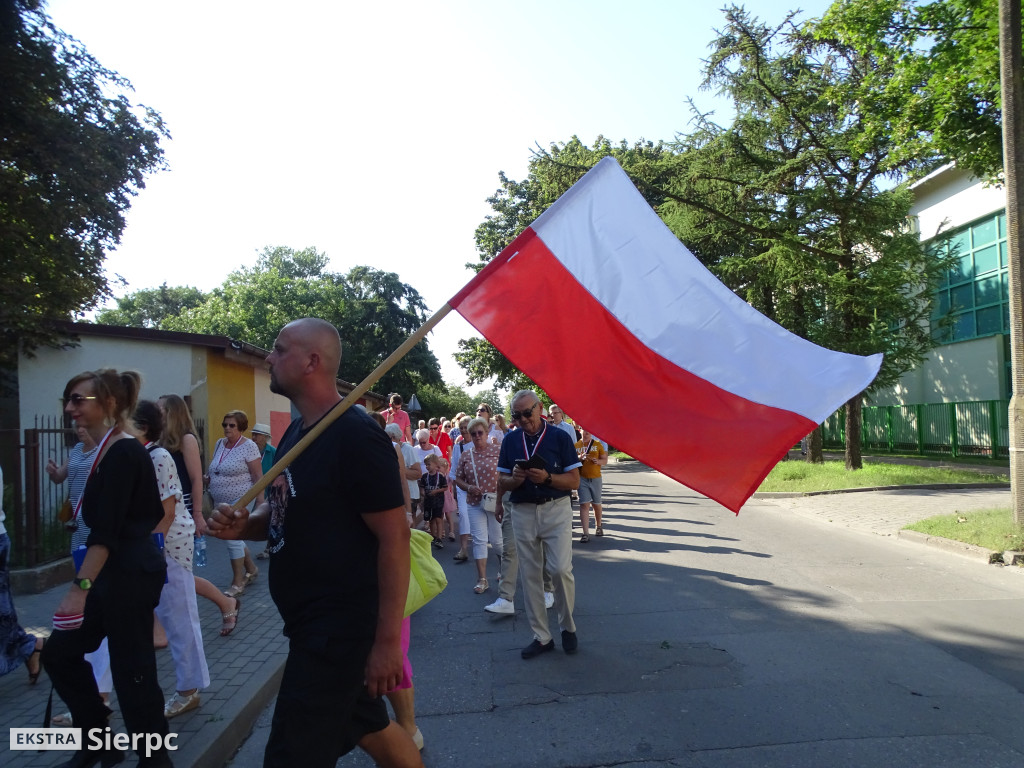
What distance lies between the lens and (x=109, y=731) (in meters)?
3.86

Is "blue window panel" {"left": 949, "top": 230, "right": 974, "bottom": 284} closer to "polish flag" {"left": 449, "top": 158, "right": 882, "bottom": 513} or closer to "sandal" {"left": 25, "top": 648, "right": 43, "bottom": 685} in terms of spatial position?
"polish flag" {"left": 449, "top": 158, "right": 882, "bottom": 513}

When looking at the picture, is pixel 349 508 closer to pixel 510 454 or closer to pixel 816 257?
pixel 510 454

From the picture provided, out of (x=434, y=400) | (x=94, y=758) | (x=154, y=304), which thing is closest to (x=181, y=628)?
(x=94, y=758)

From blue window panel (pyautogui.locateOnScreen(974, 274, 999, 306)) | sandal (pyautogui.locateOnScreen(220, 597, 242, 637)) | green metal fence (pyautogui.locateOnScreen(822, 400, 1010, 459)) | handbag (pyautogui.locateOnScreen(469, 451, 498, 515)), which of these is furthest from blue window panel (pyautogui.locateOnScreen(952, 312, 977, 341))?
sandal (pyautogui.locateOnScreen(220, 597, 242, 637))

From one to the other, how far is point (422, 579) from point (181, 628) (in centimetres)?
192

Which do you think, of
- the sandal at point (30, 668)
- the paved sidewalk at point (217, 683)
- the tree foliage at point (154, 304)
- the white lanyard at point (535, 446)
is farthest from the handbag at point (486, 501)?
the tree foliage at point (154, 304)

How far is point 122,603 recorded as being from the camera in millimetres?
3607

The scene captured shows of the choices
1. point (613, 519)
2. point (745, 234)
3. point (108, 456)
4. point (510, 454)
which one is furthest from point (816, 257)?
point (108, 456)

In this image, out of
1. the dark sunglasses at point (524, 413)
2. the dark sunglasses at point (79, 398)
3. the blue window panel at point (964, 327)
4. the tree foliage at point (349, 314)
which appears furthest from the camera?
the tree foliage at point (349, 314)

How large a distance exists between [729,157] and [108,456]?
20.5 m

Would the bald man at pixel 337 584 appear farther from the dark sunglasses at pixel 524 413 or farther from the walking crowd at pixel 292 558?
the dark sunglasses at pixel 524 413

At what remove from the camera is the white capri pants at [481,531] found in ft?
27.6

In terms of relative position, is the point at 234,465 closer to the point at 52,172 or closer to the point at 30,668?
the point at 30,668

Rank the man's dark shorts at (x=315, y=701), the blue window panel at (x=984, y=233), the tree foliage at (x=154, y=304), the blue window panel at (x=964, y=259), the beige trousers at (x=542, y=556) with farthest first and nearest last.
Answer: the tree foliage at (x=154, y=304) → the blue window panel at (x=964, y=259) → the blue window panel at (x=984, y=233) → the beige trousers at (x=542, y=556) → the man's dark shorts at (x=315, y=701)
